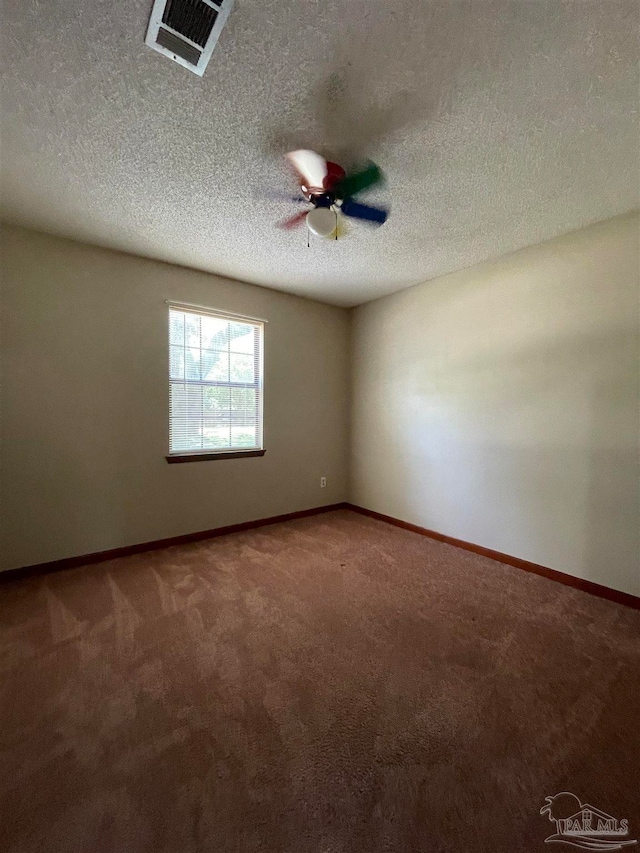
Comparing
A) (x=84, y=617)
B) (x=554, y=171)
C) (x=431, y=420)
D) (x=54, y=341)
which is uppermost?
(x=554, y=171)

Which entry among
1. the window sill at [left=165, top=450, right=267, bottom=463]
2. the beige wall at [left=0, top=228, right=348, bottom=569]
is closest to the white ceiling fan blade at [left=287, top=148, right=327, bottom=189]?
the beige wall at [left=0, top=228, right=348, bottom=569]

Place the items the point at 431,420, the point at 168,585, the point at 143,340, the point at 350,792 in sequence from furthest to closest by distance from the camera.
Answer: the point at 431,420 < the point at 143,340 < the point at 168,585 < the point at 350,792

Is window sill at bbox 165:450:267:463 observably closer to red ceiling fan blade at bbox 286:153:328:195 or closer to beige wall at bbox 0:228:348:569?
beige wall at bbox 0:228:348:569

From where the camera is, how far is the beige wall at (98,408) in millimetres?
2479

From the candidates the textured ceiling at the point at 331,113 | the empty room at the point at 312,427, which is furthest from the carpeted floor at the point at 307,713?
the textured ceiling at the point at 331,113

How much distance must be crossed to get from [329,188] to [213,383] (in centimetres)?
207

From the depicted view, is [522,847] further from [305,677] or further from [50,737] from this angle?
[50,737]

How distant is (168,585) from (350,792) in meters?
1.77

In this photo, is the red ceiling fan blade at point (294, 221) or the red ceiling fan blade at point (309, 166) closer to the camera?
the red ceiling fan blade at point (309, 166)

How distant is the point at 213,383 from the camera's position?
10.9ft

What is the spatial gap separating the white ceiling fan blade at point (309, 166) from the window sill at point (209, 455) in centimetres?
240

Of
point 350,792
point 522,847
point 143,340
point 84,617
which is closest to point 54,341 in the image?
point 143,340

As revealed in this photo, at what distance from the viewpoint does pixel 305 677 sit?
5.26 feet

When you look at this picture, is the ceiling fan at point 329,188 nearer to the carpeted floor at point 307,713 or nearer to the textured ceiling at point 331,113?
the textured ceiling at point 331,113
